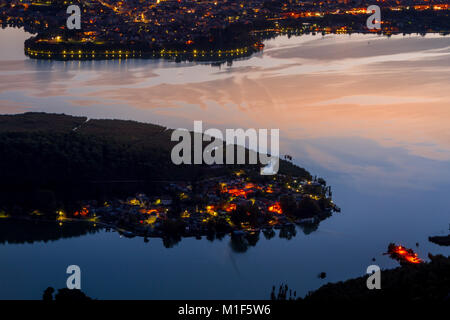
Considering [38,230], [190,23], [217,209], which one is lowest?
[38,230]

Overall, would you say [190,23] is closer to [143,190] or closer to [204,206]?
[143,190]

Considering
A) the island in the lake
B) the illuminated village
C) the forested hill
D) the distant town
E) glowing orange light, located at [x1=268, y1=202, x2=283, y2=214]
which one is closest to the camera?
the illuminated village

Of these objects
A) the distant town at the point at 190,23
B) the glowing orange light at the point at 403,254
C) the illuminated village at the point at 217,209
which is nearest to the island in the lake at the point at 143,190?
the illuminated village at the point at 217,209

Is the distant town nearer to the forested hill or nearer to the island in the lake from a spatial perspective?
the forested hill

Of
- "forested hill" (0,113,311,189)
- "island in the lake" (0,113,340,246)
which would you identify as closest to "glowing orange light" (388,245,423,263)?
"island in the lake" (0,113,340,246)

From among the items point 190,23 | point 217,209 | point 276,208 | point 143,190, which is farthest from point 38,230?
point 190,23
